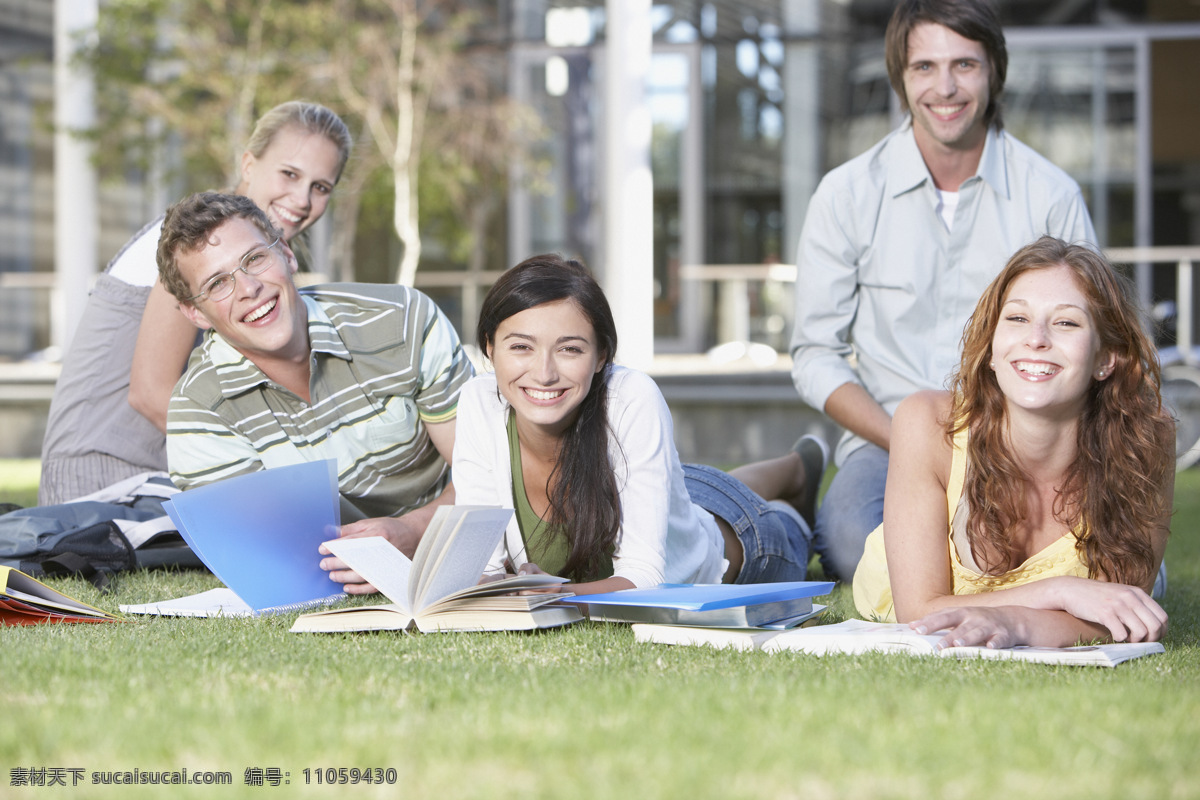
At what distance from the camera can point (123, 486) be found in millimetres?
3928

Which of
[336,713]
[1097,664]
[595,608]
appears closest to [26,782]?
[336,713]

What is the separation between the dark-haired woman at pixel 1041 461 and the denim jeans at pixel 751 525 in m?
0.77

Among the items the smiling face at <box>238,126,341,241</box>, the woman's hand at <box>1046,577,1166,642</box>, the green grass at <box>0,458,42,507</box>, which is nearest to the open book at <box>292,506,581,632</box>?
the woman's hand at <box>1046,577,1166,642</box>

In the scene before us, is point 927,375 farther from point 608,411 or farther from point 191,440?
point 191,440

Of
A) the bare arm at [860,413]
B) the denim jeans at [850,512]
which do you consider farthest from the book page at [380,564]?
the bare arm at [860,413]

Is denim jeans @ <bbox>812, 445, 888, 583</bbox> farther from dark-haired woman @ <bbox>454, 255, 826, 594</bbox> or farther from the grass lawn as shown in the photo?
the grass lawn

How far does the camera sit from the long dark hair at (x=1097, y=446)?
2607 millimetres

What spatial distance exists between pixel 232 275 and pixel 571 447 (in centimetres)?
102

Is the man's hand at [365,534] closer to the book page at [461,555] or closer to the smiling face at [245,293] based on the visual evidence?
the book page at [461,555]

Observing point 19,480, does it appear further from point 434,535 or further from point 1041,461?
point 1041,461

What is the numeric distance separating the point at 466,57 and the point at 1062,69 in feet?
20.0

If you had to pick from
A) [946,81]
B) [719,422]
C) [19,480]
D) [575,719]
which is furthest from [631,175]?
[575,719]

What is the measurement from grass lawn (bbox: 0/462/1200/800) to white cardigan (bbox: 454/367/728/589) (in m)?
0.35

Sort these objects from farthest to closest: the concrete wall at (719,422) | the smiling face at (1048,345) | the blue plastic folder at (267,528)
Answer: the concrete wall at (719,422)
the blue plastic folder at (267,528)
the smiling face at (1048,345)
